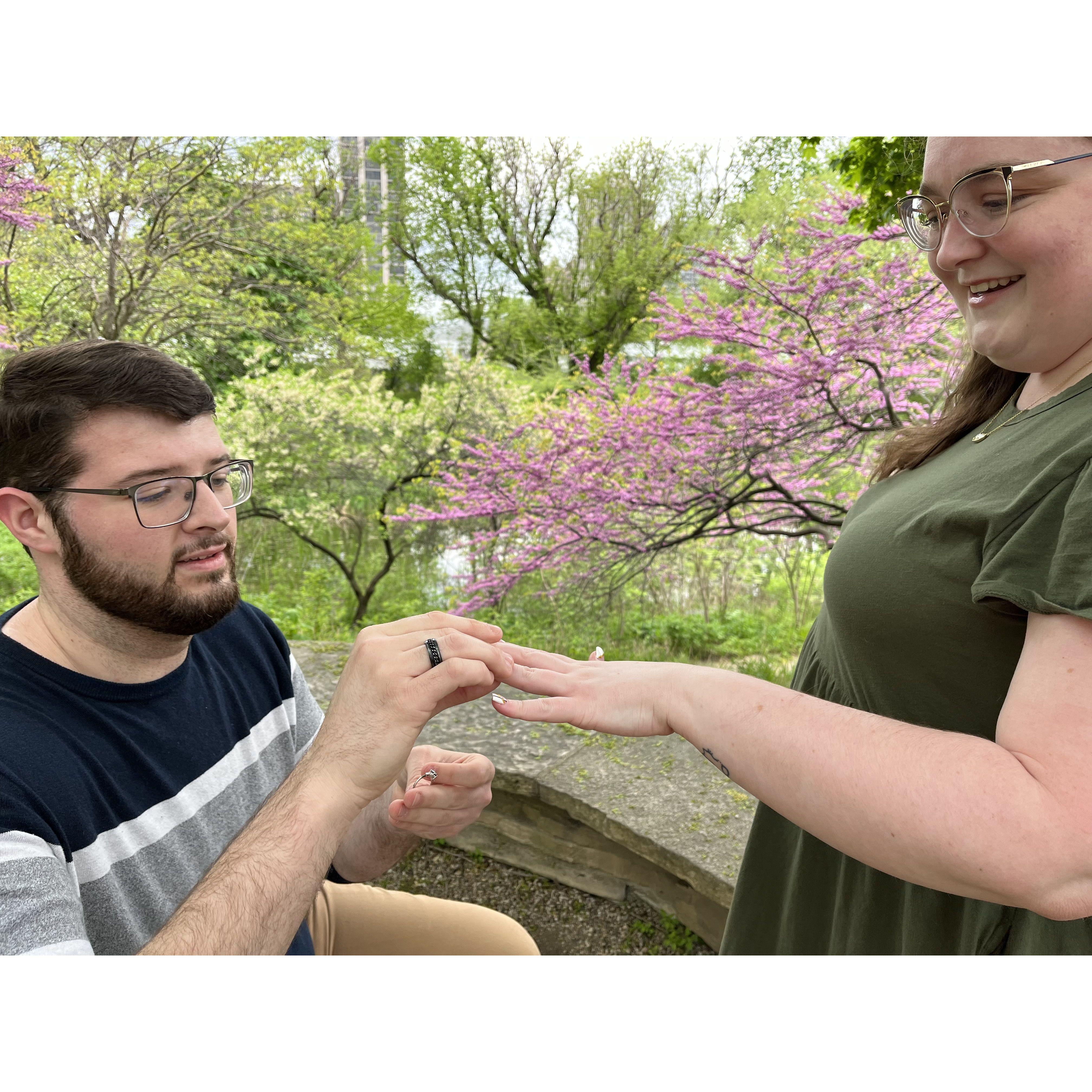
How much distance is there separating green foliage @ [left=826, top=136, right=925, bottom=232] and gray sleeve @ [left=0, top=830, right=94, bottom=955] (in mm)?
2528

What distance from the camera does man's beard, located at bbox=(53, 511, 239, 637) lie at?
1.12 meters

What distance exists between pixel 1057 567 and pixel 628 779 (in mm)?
2089

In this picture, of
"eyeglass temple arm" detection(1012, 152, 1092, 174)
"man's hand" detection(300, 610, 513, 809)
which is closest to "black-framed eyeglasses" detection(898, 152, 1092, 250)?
"eyeglass temple arm" detection(1012, 152, 1092, 174)

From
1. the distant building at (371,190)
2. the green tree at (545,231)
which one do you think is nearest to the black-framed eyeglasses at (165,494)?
the green tree at (545,231)

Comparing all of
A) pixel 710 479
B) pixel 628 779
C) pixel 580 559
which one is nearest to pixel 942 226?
pixel 628 779

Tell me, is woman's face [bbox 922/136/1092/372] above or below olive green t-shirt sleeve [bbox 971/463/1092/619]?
above

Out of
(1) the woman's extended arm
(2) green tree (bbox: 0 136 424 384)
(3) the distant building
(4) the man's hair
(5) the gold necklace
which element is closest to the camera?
(1) the woman's extended arm

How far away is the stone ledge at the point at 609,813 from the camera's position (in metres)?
2.22

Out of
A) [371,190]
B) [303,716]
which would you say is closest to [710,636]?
[303,716]

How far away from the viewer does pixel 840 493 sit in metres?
4.66

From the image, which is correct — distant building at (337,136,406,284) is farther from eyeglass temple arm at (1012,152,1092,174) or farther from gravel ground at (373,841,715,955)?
eyeglass temple arm at (1012,152,1092,174)

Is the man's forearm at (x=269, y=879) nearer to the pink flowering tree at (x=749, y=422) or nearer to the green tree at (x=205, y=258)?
the pink flowering tree at (x=749, y=422)

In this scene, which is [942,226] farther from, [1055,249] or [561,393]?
[561,393]

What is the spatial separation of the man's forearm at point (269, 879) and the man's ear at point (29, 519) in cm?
56
